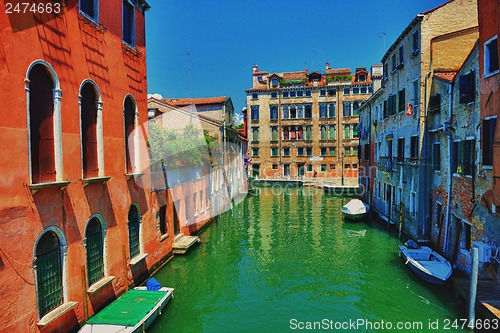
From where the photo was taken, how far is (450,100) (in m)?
11.8

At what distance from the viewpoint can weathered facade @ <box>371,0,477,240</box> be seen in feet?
45.7

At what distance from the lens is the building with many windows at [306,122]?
41.6m

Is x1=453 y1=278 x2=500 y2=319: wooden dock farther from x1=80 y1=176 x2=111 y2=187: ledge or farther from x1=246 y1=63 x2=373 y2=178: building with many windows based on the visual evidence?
x1=246 y1=63 x2=373 y2=178: building with many windows

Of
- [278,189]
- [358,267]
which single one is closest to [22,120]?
[358,267]

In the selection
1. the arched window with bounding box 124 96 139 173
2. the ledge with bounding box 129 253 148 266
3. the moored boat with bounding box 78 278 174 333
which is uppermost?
the arched window with bounding box 124 96 139 173

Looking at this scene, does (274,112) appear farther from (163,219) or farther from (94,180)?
(94,180)

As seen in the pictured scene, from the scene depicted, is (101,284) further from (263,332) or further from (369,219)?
(369,219)

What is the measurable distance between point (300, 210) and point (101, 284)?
17.8 m

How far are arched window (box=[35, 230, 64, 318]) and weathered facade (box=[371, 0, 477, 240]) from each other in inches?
512

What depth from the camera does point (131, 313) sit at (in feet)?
24.6

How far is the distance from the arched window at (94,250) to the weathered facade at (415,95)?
1208 centimetres

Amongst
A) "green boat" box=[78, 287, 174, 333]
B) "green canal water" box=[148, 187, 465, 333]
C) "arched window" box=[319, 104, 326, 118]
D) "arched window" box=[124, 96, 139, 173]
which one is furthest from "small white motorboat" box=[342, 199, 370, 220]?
"arched window" box=[319, 104, 326, 118]

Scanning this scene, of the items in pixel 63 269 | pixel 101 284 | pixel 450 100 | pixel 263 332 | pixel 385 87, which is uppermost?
pixel 385 87

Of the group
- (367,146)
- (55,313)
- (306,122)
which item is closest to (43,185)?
(55,313)
